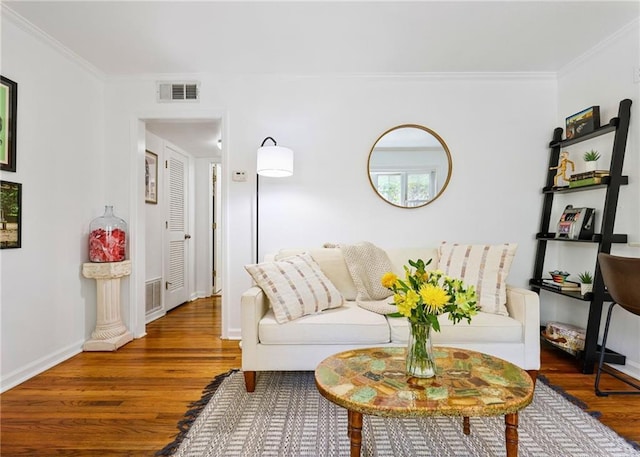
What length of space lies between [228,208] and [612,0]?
10.0ft

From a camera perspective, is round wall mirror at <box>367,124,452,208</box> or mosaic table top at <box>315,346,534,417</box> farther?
round wall mirror at <box>367,124,452,208</box>

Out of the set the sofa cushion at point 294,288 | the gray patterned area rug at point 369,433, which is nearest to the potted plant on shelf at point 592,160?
the gray patterned area rug at point 369,433

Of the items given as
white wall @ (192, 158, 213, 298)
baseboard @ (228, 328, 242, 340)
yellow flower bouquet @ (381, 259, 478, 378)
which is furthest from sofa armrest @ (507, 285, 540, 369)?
white wall @ (192, 158, 213, 298)

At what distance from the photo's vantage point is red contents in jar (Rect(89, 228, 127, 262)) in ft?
9.43

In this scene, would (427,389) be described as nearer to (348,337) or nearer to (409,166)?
(348,337)

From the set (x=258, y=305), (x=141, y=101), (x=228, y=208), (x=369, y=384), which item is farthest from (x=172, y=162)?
(x=369, y=384)

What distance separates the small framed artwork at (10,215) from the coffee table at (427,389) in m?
2.16

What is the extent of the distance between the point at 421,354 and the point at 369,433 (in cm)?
59

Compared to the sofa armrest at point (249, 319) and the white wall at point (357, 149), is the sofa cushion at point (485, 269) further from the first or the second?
the sofa armrest at point (249, 319)

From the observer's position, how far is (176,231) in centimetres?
461

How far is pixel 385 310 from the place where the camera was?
89.7 inches

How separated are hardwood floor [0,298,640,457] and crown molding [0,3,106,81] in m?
2.35

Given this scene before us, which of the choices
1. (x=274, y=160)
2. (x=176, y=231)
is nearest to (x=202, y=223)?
(x=176, y=231)

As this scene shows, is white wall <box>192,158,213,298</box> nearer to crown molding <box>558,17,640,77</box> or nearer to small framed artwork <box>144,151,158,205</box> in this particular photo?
small framed artwork <box>144,151,158,205</box>
